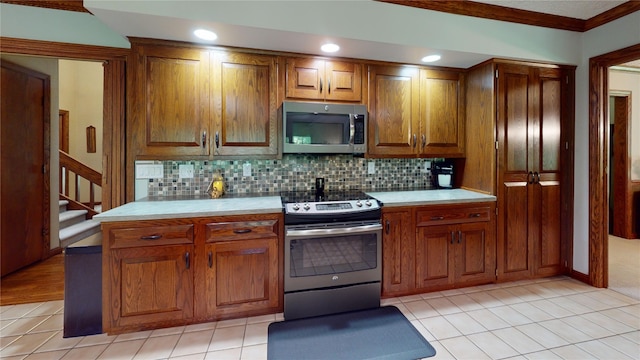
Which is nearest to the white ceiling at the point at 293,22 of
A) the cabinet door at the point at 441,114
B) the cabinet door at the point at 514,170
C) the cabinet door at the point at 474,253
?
the cabinet door at the point at 441,114

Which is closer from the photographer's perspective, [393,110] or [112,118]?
[112,118]

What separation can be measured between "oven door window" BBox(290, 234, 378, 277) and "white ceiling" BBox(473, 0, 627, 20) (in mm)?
2340

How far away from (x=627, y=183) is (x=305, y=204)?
16.5ft

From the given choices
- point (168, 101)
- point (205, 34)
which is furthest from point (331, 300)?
point (205, 34)

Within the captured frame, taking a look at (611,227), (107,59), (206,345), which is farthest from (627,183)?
(107,59)

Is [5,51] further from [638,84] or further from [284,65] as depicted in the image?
[638,84]

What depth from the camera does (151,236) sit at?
6.39 ft

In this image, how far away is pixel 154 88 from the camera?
2.26 meters

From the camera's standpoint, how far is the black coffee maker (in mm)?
3062

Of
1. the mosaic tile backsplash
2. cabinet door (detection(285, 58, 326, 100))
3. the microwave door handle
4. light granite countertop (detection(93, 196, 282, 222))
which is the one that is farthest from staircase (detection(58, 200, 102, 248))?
the microwave door handle

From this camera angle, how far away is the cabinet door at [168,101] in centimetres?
223

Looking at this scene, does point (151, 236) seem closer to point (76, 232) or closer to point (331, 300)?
point (331, 300)

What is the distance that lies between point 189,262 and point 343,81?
6.54 feet

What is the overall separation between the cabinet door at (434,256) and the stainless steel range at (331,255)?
1.36ft
